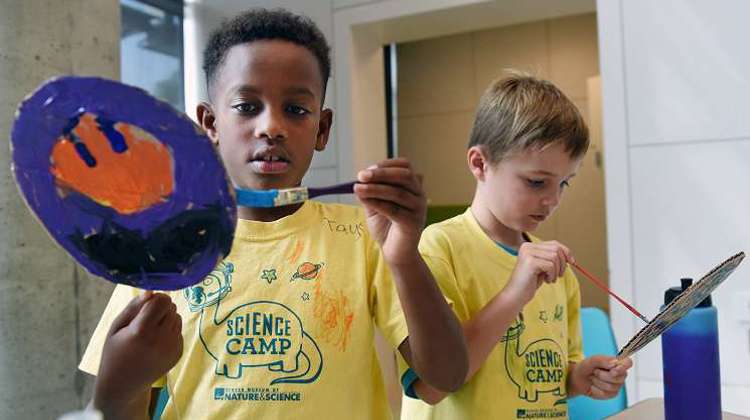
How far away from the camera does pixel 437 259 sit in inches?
42.1

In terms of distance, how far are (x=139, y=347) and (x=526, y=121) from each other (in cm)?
74

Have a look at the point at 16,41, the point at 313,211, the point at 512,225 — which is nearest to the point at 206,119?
the point at 313,211

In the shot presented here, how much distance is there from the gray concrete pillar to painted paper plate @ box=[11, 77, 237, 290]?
1.41 metres

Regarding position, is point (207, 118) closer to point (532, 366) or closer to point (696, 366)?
point (532, 366)

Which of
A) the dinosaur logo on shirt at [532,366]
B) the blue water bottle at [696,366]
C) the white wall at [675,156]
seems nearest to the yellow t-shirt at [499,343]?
the dinosaur logo on shirt at [532,366]

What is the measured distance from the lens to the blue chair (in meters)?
1.45

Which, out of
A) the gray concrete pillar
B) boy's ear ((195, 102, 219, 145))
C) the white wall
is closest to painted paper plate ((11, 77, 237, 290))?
boy's ear ((195, 102, 219, 145))

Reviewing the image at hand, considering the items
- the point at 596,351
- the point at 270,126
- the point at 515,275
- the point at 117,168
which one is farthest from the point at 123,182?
the point at 596,351

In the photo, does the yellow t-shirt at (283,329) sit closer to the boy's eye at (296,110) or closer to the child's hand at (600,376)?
the boy's eye at (296,110)

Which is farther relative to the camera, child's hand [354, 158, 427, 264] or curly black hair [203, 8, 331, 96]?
curly black hair [203, 8, 331, 96]

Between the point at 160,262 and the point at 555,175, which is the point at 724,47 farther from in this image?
the point at 160,262

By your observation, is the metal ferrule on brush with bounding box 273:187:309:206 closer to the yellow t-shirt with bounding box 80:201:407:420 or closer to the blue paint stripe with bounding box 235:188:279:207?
the blue paint stripe with bounding box 235:188:279:207

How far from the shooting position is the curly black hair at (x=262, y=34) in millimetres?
894

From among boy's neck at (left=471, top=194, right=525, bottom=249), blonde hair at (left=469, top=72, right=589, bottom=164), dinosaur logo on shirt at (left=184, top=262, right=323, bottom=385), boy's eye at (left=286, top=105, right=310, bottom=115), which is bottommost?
dinosaur logo on shirt at (left=184, top=262, right=323, bottom=385)
